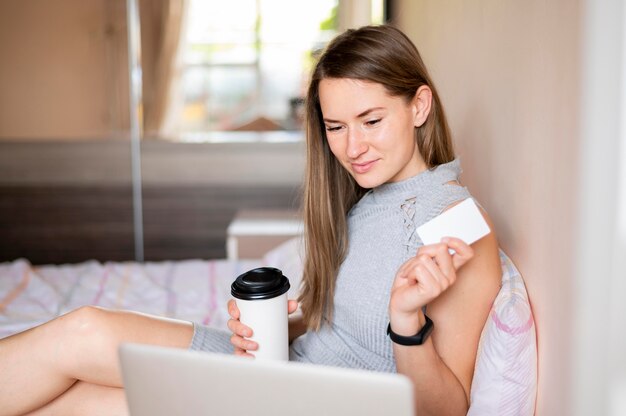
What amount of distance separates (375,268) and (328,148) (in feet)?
1.03

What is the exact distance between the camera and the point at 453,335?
4.33ft

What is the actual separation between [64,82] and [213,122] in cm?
91

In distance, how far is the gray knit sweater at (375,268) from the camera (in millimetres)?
1438

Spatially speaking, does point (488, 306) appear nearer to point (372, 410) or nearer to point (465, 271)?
point (465, 271)

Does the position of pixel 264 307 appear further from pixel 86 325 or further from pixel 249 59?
pixel 249 59

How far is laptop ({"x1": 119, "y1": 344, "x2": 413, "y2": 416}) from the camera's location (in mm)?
809

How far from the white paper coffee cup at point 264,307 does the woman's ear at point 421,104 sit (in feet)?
1.55

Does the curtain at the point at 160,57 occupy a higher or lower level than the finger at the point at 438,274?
higher

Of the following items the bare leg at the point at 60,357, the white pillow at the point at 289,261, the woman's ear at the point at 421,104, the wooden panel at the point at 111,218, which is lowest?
the wooden panel at the point at 111,218

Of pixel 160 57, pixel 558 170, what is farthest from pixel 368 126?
pixel 160 57

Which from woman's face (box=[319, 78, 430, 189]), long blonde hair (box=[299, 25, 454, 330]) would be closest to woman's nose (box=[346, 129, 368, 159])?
woman's face (box=[319, 78, 430, 189])

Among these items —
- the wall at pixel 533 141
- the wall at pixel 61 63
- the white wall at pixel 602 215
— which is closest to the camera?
the white wall at pixel 602 215

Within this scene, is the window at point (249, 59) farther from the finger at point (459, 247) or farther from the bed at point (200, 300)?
the finger at point (459, 247)

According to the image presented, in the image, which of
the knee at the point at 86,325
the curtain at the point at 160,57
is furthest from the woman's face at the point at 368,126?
the curtain at the point at 160,57
